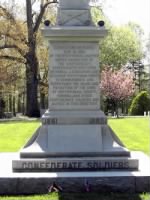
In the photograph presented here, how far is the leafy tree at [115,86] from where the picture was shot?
1988 inches

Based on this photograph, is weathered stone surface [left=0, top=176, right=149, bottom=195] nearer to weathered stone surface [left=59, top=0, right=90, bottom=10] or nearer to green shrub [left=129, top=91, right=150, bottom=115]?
weathered stone surface [left=59, top=0, right=90, bottom=10]

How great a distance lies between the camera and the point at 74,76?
901cm

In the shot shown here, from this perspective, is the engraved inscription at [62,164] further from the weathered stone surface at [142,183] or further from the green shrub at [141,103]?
the green shrub at [141,103]

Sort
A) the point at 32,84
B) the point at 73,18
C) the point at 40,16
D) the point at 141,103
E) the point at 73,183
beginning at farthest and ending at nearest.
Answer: the point at 141,103
the point at 32,84
the point at 40,16
the point at 73,18
the point at 73,183

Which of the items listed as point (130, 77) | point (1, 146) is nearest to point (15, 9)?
point (130, 77)

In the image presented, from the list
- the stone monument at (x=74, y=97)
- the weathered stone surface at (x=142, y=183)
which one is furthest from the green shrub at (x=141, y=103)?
the weathered stone surface at (x=142, y=183)

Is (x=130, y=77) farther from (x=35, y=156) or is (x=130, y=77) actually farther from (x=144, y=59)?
(x=35, y=156)

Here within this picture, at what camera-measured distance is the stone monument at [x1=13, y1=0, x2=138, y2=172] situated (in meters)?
8.73

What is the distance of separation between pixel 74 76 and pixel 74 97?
0.37 m

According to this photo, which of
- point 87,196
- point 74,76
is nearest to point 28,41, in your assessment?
point 74,76

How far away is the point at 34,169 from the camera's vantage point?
320 inches

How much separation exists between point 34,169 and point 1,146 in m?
5.96

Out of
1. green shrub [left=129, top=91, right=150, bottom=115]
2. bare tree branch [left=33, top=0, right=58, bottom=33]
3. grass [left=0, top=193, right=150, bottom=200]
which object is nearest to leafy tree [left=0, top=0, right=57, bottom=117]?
bare tree branch [left=33, top=0, right=58, bottom=33]

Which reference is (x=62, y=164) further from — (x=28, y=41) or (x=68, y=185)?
(x=28, y=41)
